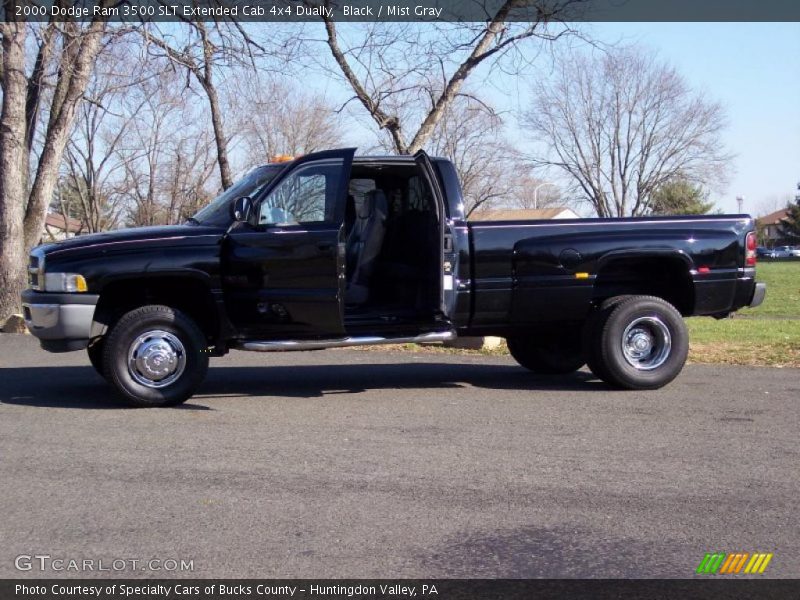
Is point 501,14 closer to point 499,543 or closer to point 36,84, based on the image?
point 36,84

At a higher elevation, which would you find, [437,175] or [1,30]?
[1,30]

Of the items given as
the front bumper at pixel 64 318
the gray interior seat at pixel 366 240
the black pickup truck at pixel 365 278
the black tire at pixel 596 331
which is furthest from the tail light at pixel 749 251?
the front bumper at pixel 64 318

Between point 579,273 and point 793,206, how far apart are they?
86.3 m

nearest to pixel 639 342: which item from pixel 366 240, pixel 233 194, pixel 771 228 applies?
pixel 366 240

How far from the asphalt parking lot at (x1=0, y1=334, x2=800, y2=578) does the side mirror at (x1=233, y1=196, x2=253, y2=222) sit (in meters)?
1.61

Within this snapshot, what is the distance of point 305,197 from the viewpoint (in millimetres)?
8383

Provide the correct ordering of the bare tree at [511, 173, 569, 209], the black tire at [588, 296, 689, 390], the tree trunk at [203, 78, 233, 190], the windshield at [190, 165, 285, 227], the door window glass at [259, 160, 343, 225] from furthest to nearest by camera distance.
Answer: the bare tree at [511, 173, 569, 209] < the tree trunk at [203, 78, 233, 190] < the black tire at [588, 296, 689, 390] < the windshield at [190, 165, 285, 227] < the door window glass at [259, 160, 343, 225]

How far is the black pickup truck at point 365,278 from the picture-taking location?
791cm

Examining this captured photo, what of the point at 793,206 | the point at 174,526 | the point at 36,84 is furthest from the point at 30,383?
the point at 793,206

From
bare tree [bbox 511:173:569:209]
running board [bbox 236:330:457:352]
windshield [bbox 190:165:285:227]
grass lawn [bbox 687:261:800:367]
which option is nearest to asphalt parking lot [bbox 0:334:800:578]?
running board [bbox 236:330:457:352]

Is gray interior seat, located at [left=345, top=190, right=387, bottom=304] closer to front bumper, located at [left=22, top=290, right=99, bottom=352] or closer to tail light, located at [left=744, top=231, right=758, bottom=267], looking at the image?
front bumper, located at [left=22, top=290, right=99, bottom=352]

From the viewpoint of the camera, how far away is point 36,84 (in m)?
16.2

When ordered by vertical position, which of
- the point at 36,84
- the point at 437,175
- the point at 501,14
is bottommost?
the point at 437,175

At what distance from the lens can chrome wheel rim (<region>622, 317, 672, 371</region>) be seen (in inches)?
353
